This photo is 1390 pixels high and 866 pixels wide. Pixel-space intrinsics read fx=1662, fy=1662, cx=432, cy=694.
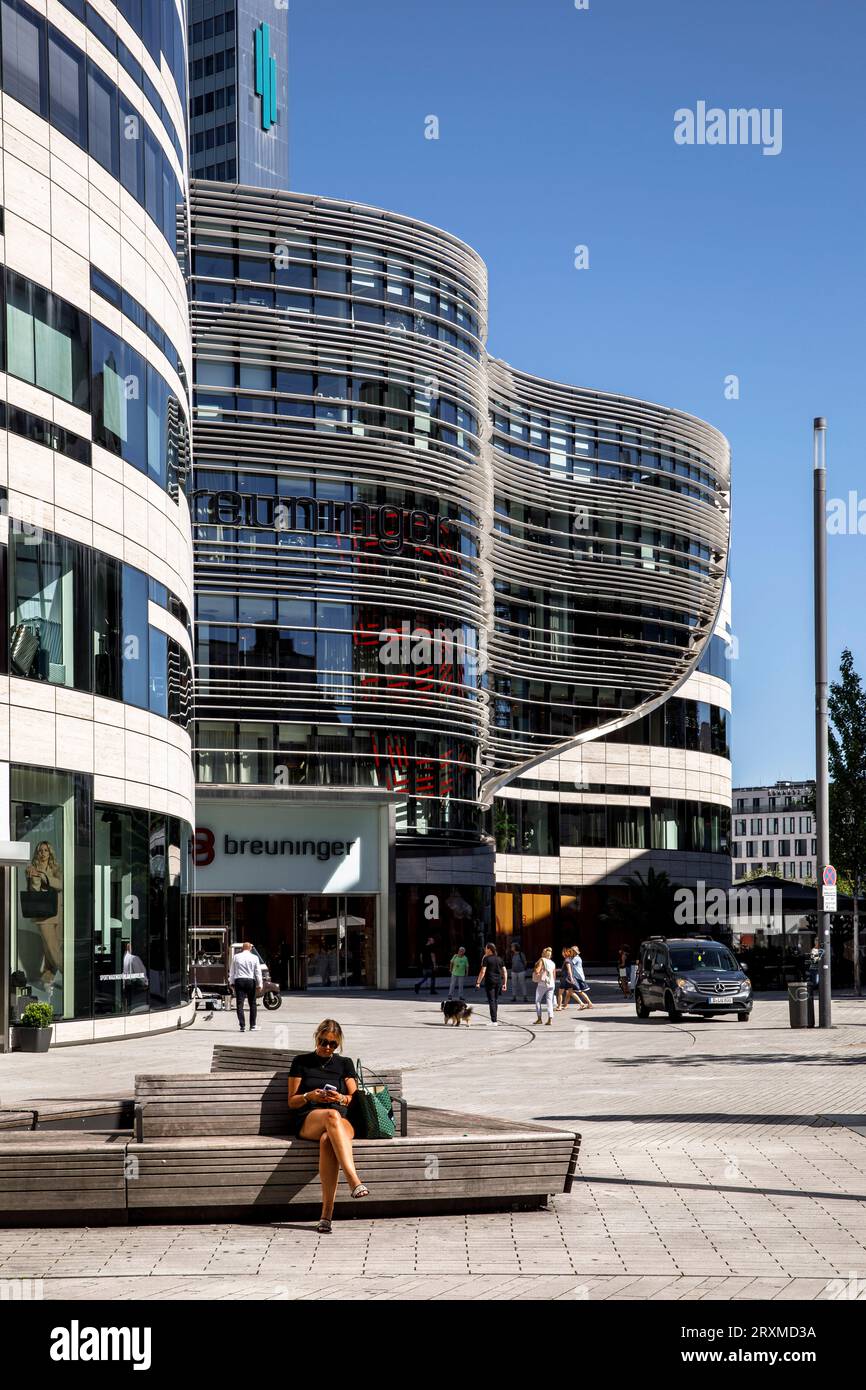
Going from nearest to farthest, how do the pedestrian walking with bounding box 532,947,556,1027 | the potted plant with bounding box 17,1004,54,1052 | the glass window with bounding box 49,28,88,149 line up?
the potted plant with bounding box 17,1004,54,1052
the glass window with bounding box 49,28,88,149
the pedestrian walking with bounding box 532,947,556,1027

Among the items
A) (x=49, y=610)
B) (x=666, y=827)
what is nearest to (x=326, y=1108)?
(x=49, y=610)

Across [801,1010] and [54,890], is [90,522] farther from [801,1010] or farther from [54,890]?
[801,1010]

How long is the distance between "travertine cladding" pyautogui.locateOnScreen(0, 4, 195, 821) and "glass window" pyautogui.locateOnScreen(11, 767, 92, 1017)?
48 cm

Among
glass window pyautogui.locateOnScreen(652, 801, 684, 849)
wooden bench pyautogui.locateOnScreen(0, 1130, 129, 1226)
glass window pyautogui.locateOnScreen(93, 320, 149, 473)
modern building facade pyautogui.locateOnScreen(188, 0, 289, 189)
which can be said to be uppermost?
modern building facade pyautogui.locateOnScreen(188, 0, 289, 189)

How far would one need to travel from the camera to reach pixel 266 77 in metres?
139

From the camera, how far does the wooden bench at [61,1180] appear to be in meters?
10.1

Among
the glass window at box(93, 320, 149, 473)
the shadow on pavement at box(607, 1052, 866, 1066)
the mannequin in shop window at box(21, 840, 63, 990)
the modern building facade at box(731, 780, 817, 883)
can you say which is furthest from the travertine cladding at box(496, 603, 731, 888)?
the modern building facade at box(731, 780, 817, 883)

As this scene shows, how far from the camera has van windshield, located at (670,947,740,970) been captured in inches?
1366

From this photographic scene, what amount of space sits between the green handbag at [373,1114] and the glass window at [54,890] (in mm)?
15479

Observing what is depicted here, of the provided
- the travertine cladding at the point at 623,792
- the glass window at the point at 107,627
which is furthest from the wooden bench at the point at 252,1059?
the travertine cladding at the point at 623,792

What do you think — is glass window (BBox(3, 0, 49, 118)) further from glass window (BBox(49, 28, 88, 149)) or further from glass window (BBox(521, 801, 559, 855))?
glass window (BBox(521, 801, 559, 855))

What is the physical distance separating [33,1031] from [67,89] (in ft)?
50.5

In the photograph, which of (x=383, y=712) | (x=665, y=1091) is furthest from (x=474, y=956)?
(x=665, y=1091)

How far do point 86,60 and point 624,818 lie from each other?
56901 mm
